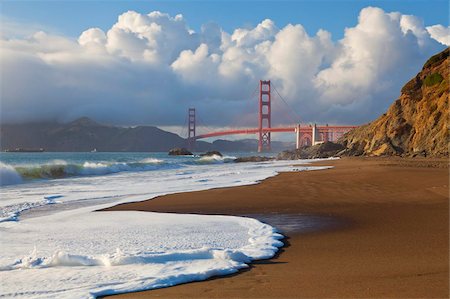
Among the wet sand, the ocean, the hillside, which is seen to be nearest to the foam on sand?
the ocean

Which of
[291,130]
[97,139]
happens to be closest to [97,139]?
[97,139]

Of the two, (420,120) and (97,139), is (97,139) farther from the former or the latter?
(420,120)

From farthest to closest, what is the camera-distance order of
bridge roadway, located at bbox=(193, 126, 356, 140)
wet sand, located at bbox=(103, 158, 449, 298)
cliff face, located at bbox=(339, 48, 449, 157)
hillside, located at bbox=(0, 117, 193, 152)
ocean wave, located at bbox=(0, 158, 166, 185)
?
hillside, located at bbox=(0, 117, 193, 152), bridge roadway, located at bbox=(193, 126, 356, 140), cliff face, located at bbox=(339, 48, 449, 157), ocean wave, located at bbox=(0, 158, 166, 185), wet sand, located at bbox=(103, 158, 449, 298)

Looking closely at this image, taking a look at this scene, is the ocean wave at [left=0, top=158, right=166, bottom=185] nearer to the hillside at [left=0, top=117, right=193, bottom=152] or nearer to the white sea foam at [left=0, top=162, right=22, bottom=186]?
the white sea foam at [left=0, top=162, right=22, bottom=186]

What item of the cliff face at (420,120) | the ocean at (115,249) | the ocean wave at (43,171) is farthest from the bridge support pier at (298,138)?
the ocean at (115,249)

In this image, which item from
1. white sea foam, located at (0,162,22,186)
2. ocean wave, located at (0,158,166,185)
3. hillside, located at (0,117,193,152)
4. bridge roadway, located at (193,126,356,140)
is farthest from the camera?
hillside, located at (0,117,193,152)

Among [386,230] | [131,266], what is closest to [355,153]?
[386,230]
